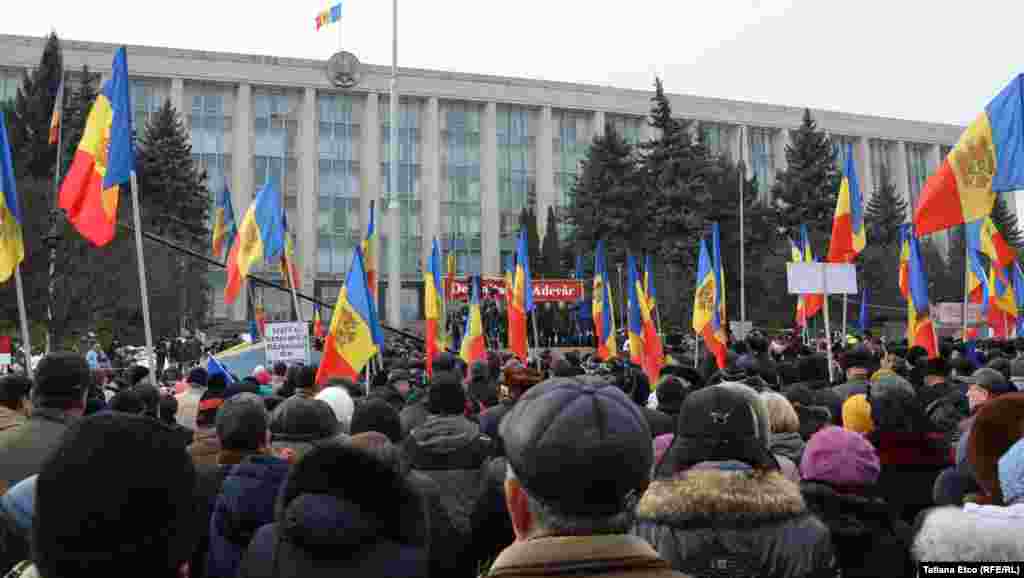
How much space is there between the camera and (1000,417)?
2725mm

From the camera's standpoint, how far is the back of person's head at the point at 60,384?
412 centimetres

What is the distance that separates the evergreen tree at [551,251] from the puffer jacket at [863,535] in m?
51.1

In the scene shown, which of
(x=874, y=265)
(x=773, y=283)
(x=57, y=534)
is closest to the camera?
(x=57, y=534)

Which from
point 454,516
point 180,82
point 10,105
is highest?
point 180,82

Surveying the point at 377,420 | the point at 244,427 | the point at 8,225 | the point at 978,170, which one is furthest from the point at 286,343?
the point at 978,170

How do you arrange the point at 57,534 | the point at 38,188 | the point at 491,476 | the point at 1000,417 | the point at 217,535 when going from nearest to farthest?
the point at 57,534
the point at 1000,417
the point at 217,535
the point at 491,476
the point at 38,188

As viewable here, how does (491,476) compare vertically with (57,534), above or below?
below

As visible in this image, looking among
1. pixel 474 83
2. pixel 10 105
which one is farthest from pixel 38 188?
pixel 474 83

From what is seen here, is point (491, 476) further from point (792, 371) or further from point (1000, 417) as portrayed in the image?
point (792, 371)

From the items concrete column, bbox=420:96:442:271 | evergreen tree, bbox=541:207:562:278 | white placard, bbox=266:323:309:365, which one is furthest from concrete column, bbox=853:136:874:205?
white placard, bbox=266:323:309:365

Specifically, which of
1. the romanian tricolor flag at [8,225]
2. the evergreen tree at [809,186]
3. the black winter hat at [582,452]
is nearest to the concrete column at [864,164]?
the evergreen tree at [809,186]

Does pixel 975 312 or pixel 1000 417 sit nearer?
pixel 1000 417

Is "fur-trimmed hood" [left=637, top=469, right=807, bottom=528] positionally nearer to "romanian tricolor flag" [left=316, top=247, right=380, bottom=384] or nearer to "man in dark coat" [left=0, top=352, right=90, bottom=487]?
"man in dark coat" [left=0, top=352, right=90, bottom=487]

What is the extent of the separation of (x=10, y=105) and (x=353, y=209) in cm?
2423
